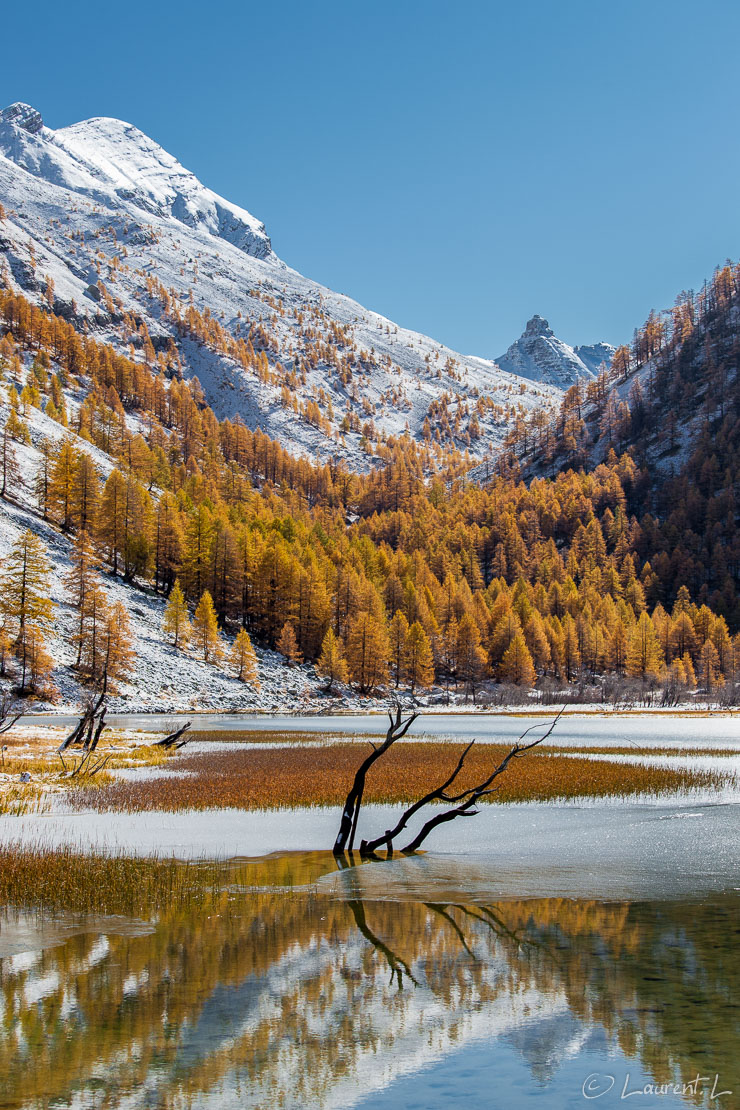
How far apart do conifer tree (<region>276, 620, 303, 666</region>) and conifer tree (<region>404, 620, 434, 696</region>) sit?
14262mm

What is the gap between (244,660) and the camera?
94.5 meters

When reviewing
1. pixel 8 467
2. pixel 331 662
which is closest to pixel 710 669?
pixel 331 662

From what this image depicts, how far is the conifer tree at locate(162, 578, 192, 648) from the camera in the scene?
92.4m

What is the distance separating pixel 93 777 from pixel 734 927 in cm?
2460

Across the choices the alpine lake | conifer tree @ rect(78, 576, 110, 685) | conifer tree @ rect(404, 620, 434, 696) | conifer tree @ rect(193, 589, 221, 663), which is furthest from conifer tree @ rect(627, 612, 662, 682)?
the alpine lake

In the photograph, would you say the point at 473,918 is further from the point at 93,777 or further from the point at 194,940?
the point at 93,777

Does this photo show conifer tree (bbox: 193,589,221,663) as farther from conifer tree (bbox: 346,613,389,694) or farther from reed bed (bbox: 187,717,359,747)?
reed bed (bbox: 187,717,359,747)

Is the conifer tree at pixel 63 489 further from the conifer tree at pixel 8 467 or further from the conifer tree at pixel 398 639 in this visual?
the conifer tree at pixel 398 639

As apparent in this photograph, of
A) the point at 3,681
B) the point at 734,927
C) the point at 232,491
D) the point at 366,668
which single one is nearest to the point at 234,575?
the point at 366,668

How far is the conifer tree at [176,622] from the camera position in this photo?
9244 cm

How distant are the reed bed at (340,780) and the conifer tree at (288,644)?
60097 millimetres

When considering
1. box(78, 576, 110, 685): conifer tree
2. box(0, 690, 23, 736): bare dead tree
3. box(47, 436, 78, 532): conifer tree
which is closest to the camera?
box(0, 690, 23, 736): bare dead tree

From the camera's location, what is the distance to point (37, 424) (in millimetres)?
129000

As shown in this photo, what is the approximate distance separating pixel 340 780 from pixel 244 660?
211ft
